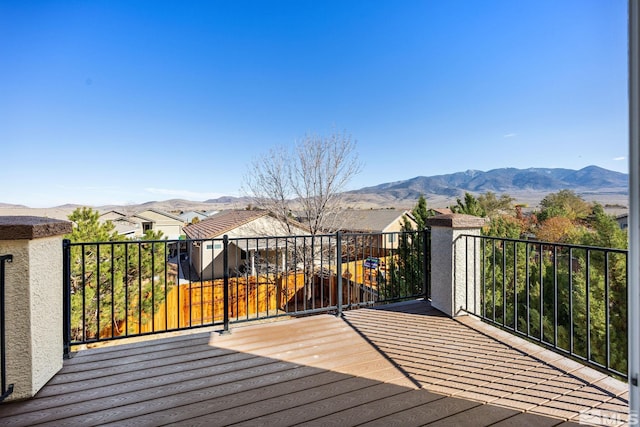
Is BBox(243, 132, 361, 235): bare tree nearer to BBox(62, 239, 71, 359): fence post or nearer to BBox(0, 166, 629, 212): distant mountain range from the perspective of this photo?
BBox(0, 166, 629, 212): distant mountain range

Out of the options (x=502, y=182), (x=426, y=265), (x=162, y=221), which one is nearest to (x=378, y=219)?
(x=426, y=265)

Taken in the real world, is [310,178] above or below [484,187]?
below

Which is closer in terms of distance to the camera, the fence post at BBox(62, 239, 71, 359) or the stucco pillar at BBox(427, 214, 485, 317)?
the fence post at BBox(62, 239, 71, 359)

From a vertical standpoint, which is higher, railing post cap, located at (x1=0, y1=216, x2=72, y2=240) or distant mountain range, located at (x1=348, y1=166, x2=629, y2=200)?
distant mountain range, located at (x1=348, y1=166, x2=629, y2=200)

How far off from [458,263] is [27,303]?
145 inches

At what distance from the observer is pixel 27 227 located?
1.78 metres

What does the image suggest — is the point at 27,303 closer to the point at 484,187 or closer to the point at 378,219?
the point at 378,219

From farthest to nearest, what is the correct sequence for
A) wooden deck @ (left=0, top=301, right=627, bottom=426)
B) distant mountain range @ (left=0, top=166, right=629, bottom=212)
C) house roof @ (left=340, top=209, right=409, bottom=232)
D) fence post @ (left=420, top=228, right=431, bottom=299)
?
1. house roof @ (left=340, top=209, right=409, bottom=232)
2. distant mountain range @ (left=0, top=166, right=629, bottom=212)
3. fence post @ (left=420, top=228, right=431, bottom=299)
4. wooden deck @ (left=0, top=301, right=627, bottom=426)

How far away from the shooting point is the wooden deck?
1673 millimetres

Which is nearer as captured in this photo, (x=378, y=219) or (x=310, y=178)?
(x=310, y=178)

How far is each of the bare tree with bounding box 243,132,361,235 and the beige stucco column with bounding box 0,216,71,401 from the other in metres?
9.65

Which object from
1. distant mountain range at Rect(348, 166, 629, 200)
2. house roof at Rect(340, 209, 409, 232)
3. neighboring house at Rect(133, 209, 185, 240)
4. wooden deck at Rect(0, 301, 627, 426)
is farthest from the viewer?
neighboring house at Rect(133, 209, 185, 240)

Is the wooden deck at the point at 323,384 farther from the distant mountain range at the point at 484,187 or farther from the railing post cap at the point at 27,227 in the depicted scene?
the distant mountain range at the point at 484,187

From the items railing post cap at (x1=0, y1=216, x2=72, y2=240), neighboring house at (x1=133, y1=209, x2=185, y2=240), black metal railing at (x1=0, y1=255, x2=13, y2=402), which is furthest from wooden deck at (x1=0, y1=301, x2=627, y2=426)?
neighboring house at (x1=133, y1=209, x2=185, y2=240)
